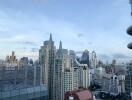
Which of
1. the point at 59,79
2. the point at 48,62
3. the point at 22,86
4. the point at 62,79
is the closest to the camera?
the point at 22,86

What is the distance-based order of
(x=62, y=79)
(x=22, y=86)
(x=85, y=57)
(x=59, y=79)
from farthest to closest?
(x=85, y=57) → (x=59, y=79) → (x=62, y=79) → (x=22, y=86)

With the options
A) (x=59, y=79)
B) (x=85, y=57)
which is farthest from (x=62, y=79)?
(x=85, y=57)

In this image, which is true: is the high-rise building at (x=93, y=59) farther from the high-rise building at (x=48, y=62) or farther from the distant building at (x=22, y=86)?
the distant building at (x=22, y=86)

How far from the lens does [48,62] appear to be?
35438 mm

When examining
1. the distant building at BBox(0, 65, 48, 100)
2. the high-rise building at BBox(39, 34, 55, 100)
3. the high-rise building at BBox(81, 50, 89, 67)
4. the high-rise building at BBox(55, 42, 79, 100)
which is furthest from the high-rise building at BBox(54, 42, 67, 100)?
the high-rise building at BBox(81, 50, 89, 67)

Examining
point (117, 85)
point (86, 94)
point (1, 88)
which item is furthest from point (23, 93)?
point (117, 85)

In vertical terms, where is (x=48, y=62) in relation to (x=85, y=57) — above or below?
below

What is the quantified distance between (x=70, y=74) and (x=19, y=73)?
6220 millimetres

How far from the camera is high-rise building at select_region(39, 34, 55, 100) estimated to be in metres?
31.2

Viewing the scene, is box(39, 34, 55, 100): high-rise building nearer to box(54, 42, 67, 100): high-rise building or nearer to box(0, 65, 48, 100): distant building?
box(54, 42, 67, 100): high-rise building

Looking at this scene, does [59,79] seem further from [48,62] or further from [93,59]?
[93,59]

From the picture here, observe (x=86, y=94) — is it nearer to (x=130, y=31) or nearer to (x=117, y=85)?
(x=130, y=31)

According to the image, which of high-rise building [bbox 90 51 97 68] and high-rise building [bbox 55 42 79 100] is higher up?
high-rise building [bbox 90 51 97 68]

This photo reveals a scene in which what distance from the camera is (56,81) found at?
31.3 m
